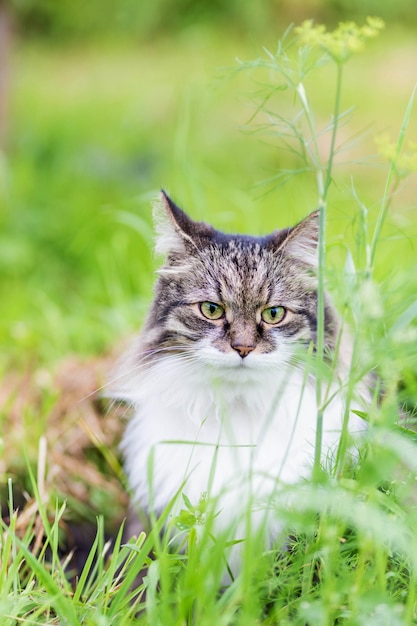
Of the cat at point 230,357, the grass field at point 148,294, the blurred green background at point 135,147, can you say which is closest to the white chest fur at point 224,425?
the cat at point 230,357

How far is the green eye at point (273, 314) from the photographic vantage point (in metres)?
2.12

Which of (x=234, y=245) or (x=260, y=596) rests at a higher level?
(x=234, y=245)

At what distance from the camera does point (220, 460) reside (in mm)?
2189

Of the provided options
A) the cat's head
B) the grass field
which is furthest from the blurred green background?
the cat's head

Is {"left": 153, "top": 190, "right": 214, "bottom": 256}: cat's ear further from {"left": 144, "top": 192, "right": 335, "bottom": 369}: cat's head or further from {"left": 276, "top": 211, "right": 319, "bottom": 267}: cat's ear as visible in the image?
{"left": 276, "top": 211, "right": 319, "bottom": 267}: cat's ear

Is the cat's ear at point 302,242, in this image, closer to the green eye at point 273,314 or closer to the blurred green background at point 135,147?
the blurred green background at point 135,147

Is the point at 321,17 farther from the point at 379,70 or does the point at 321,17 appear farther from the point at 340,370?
the point at 340,370

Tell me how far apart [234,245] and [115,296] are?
73.3 inches

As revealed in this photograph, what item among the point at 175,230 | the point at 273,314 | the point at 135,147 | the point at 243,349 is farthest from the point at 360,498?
the point at 135,147

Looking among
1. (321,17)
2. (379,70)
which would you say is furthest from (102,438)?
(321,17)

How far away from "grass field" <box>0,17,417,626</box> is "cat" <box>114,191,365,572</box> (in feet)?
0.60

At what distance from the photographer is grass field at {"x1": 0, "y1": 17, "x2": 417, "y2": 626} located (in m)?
1.59

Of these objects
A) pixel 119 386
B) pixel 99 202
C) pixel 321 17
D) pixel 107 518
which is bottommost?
pixel 107 518

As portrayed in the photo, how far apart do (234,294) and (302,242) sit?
26 centimetres
